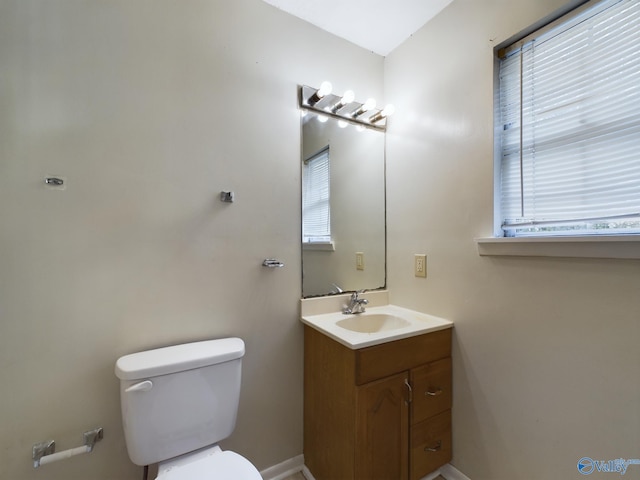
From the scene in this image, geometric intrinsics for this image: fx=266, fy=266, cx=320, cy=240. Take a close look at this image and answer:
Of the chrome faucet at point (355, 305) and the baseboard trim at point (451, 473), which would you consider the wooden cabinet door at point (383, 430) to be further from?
the chrome faucet at point (355, 305)

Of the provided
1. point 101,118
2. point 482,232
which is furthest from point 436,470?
point 101,118

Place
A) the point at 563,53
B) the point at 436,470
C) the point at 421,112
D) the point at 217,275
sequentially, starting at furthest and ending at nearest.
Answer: the point at 421,112 < the point at 436,470 < the point at 217,275 < the point at 563,53

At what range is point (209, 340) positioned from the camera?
48.1 inches

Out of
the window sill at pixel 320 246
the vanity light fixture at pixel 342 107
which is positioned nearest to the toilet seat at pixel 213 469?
the window sill at pixel 320 246

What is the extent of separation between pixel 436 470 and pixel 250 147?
75.2 inches

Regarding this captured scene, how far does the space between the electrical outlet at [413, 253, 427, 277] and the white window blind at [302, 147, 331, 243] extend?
0.52m

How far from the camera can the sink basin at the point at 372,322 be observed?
1447mm

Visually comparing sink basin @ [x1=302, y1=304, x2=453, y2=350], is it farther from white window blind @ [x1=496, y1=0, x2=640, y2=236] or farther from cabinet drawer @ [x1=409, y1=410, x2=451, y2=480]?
white window blind @ [x1=496, y1=0, x2=640, y2=236]

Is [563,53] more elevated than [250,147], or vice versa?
[563,53]

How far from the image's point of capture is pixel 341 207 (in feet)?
5.39

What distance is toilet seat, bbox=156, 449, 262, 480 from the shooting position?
89cm

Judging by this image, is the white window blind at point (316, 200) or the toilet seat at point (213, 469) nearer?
the toilet seat at point (213, 469)

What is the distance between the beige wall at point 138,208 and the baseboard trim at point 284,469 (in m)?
0.04

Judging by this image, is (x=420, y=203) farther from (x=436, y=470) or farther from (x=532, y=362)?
(x=436, y=470)
